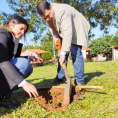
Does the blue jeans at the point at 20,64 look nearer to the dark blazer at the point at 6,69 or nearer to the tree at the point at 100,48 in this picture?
the dark blazer at the point at 6,69

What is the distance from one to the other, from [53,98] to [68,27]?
1207 mm

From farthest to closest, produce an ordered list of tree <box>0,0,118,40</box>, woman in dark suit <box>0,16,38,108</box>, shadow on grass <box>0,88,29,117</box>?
tree <box>0,0,118,40</box> → shadow on grass <box>0,88,29,117</box> → woman in dark suit <box>0,16,38,108</box>

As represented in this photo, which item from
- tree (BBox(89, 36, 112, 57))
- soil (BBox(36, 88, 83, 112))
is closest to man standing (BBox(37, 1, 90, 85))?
soil (BBox(36, 88, 83, 112))

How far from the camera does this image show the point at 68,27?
116 inches

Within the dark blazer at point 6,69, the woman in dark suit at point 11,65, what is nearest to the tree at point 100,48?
the woman in dark suit at point 11,65

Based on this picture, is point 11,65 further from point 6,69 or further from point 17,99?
point 17,99

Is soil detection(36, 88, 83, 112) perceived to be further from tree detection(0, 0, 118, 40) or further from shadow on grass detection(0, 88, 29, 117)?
tree detection(0, 0, 118, 40)

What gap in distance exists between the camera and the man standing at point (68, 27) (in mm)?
2959

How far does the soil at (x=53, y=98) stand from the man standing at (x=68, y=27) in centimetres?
51

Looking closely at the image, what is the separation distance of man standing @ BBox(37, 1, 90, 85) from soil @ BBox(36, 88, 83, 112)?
1.67 feet

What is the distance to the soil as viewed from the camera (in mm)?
2336

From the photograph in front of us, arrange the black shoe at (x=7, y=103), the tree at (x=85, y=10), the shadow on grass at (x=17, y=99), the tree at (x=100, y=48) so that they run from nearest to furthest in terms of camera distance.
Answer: the shadow on grass at (x=17, y=99), the black shoe at (x=7, y=103), the tree at (x=85, y=10), the tree at (x=100, y=48)

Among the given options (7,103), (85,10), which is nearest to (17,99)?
(7,103)

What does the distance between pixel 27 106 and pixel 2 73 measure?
604mm
